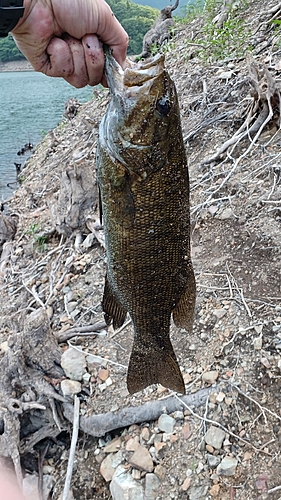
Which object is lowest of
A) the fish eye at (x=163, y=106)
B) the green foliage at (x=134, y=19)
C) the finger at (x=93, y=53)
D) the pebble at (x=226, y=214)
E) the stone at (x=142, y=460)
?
the green foliage at (x=134, y=19)

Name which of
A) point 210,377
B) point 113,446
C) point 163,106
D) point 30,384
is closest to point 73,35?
point 163,106

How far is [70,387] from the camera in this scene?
3.59m

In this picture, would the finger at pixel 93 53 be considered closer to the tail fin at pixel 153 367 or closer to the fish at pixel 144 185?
the fish at pixel 144 185

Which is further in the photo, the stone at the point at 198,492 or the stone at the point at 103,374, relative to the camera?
the stone at the point at 103,374

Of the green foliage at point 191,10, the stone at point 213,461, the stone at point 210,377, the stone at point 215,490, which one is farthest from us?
the green foliage at point 191,10

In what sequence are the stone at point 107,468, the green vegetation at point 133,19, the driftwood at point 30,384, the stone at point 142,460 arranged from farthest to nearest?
the green vegetation at point 133,19, the driftwood at point 30,384, the stone at point 107,468, the stone at point 142,460

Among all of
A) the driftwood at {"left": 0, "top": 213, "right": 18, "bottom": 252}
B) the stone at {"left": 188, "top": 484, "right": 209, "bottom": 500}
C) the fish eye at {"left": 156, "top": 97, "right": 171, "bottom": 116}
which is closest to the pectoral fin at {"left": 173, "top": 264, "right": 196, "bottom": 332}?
the fish eye at {"left": 156, "top": 97, "right": 171, "bottom": 116}

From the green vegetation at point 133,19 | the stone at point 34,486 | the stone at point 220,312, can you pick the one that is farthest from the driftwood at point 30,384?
the green vegetation at point 133,19

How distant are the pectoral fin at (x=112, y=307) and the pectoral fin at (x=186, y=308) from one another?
0.96ft

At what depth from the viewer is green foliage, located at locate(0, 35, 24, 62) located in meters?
40.8

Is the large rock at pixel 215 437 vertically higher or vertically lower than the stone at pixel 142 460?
higher

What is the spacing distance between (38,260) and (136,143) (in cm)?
378

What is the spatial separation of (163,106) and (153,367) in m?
1.46

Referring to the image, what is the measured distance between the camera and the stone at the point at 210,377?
Result: 3273mm
